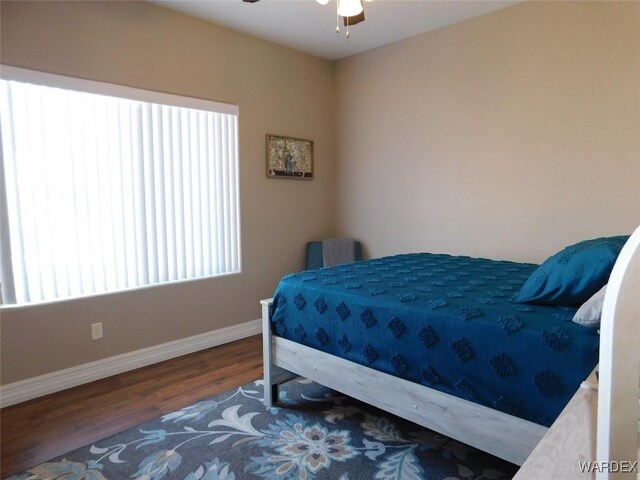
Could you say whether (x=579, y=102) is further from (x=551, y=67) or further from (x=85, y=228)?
(x=85, y=228)

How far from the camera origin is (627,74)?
270cm

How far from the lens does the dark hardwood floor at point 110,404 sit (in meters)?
2.13

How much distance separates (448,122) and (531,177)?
0.89 m

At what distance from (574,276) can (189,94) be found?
10.0 ft

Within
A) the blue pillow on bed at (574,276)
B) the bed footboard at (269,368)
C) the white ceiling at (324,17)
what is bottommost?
the bed footboard at (269,368)

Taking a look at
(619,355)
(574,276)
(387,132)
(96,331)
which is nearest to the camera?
(619,355)

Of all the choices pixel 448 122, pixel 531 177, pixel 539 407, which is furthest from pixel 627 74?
pixel 539 407

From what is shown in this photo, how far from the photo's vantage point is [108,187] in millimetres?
2971

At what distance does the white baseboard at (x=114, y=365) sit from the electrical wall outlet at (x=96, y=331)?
0.60 feet

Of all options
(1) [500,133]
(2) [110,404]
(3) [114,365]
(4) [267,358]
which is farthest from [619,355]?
(3) [114,365]

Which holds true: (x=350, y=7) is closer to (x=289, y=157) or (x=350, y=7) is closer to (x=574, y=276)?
(x=574, y=276)

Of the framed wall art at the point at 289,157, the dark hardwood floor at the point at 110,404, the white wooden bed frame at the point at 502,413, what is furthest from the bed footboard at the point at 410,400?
the framed wall art at the point at 289,157
